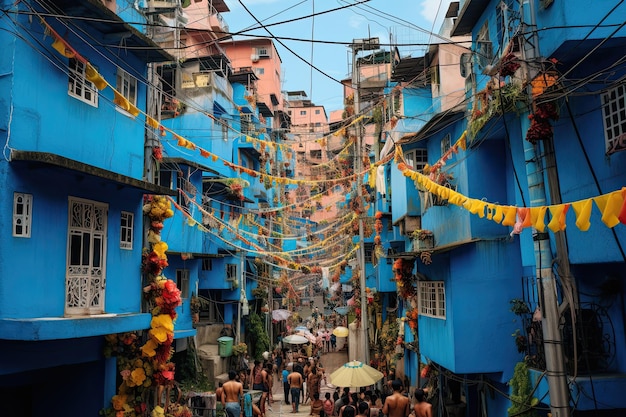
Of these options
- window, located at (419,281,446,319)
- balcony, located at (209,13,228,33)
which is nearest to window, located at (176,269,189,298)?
window, located at (419,281,446,319)

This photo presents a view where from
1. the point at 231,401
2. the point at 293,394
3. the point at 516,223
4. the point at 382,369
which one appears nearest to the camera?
the point at 516,223

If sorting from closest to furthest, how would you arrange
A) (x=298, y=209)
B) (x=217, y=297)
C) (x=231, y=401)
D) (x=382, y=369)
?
1. (x=231, y=401)
2. (x=382, y=369)
3. (x=217, y=297)
4. (x=298, y=209)

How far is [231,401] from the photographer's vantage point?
52.2 feet

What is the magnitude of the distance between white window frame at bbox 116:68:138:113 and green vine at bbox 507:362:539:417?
1184cm

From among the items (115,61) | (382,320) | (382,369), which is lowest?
(382,369)

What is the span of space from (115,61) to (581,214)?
Answer: 11.8 metres

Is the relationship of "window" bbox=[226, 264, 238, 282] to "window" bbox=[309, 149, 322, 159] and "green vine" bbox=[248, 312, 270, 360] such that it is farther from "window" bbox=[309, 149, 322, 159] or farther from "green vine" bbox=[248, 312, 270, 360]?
"window" bbox=[309, 149, 322, 159]

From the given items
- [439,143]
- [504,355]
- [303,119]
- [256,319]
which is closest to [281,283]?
[256,319]

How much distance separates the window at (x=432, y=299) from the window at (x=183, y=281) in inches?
494

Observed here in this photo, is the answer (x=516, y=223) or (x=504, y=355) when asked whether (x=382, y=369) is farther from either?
(x=516, y=223)

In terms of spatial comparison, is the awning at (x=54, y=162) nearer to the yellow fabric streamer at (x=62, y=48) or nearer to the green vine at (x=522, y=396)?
the yellow fabric streamer at (x=62, y=48)

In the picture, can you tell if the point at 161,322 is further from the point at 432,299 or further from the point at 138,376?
the point at 432,299

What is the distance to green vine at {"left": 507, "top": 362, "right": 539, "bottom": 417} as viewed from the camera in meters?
11.6

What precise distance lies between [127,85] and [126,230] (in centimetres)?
407
